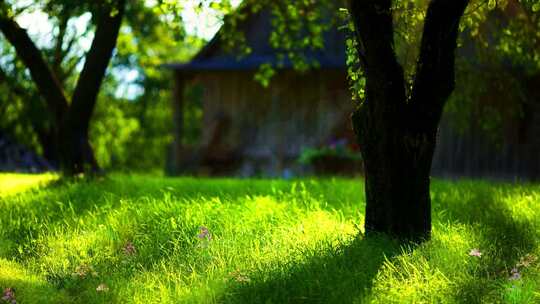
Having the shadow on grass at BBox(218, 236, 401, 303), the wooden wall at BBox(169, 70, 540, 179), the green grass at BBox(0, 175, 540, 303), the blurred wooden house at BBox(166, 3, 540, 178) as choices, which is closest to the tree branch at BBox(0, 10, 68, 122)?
the green grass at BBox(0, 175, 540, 303)

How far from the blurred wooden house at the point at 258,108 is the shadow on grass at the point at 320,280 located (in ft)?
41.8

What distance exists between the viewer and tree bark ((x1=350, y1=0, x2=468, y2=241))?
19.3 feet

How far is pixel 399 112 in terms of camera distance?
5.98 metres

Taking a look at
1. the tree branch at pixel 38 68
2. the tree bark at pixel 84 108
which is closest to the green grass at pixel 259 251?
the tree bark at pixel 84 108

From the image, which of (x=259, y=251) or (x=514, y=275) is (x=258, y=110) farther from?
(x=514, y=275)

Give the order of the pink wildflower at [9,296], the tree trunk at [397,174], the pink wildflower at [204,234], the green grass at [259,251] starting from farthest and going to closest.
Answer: the pink wildflower at [204,234]
the tree trunk at [397,174]
the pink wildflower at [9,296]
the green grass at [259,251]

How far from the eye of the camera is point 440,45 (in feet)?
19.3

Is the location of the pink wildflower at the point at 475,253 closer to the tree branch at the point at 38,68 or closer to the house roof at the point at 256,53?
the tree branch at the point at 38,68

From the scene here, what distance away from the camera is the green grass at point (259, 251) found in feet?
17.5

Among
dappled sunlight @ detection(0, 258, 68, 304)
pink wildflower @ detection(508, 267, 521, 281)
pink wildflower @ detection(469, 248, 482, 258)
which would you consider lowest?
dappled sunlight @ detection(0, 258, 68, 304)

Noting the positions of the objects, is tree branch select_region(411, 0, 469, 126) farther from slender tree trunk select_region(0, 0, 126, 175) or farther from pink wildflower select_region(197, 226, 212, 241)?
slender tree trunk select_region(0, 0, 126, 175)

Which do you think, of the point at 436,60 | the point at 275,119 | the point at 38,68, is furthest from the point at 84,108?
the point at 275,119

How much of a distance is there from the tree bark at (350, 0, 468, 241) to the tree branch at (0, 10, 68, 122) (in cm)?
665

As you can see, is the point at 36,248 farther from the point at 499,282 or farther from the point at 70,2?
the point at 499,282
